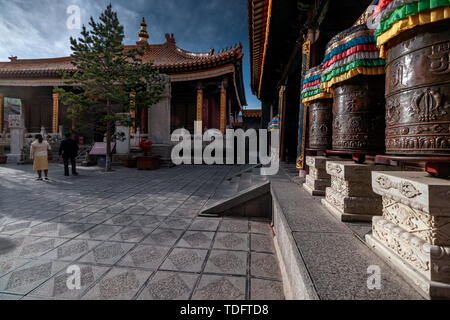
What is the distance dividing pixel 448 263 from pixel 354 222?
0.94 m

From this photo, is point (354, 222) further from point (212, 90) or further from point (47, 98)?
point (47, 98)

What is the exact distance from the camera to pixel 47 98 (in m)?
14.8

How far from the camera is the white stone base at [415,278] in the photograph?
877 mm

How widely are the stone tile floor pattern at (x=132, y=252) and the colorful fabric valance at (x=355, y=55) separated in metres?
1.94

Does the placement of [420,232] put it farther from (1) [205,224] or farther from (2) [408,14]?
(1) [205,224]

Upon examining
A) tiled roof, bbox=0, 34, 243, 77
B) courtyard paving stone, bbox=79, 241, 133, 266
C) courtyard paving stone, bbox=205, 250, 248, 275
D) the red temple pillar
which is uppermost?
tiled roof, bbox=0, 34, 243, 77

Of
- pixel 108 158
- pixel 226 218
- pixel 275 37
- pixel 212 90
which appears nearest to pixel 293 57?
pixel 275 37

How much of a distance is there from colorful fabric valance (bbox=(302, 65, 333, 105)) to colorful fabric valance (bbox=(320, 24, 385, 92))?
881 millimetres

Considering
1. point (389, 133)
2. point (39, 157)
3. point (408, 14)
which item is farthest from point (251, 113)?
point (408, 14)

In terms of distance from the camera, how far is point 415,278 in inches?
37.8

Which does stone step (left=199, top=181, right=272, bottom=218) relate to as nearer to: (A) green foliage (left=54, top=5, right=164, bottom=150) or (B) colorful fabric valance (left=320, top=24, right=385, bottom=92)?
(B) colorful fabric valance (left=320, top=24, right=385, bottom=92)

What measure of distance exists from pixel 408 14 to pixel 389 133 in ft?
2.36

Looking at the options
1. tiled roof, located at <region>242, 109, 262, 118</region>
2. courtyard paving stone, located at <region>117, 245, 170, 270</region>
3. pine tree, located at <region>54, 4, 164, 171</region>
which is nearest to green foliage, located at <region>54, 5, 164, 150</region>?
pine tree, located at <region>54, 4, 164, 171</region>

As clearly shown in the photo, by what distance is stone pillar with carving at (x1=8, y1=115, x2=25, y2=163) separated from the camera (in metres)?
10.1
